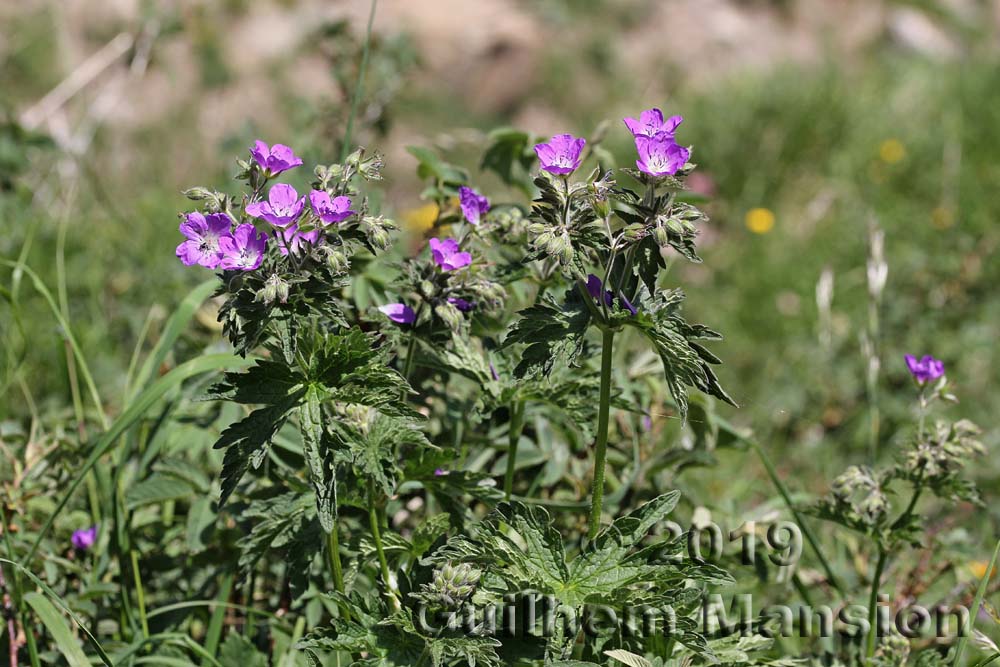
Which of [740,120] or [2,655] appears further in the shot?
[740,120]

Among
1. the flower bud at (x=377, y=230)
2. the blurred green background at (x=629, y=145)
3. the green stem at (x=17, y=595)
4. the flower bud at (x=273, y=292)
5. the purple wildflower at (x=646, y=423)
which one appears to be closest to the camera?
the flower bud at (x=273, y=292)

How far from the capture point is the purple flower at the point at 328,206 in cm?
129

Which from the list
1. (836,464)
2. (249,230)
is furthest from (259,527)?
(836,464)

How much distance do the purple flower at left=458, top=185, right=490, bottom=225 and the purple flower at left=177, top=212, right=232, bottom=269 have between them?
0.43 m

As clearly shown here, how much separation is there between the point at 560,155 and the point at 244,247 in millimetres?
437

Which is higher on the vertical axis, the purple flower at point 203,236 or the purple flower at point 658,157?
the purple flower at point 658,157

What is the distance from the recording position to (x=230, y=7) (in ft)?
23.4

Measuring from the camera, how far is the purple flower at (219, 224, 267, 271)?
1.26 m

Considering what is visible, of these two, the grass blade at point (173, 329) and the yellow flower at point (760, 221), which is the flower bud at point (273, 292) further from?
the yellow flower at point (760, 221)

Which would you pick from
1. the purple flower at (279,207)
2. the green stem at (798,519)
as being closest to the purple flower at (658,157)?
the purple flower at (279,207)

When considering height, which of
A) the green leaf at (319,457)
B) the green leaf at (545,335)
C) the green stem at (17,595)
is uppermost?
the green leaf at (545,335)

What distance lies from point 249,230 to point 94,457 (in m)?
0.60

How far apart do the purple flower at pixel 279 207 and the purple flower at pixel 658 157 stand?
455mm

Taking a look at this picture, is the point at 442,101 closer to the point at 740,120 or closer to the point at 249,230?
the point at 740,120
